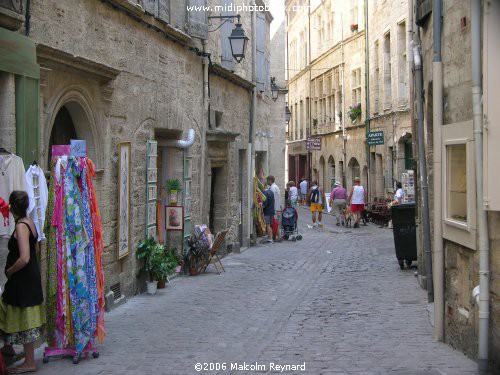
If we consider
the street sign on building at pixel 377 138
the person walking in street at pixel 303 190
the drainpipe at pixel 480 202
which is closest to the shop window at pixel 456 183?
the drainpipe at pixel 480 202

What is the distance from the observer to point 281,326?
8.62m

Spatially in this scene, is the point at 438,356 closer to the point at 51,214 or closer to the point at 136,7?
the point at 51,214

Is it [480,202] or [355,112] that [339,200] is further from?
[480,202]

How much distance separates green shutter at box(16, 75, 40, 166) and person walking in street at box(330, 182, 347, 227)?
18.7 metres

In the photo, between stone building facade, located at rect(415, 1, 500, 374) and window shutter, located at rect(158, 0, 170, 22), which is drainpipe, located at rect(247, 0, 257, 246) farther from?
stone building facade, located at rect(415, 1, 500, 374)

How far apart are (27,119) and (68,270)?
4.84 ft

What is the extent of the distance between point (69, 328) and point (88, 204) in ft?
3.64

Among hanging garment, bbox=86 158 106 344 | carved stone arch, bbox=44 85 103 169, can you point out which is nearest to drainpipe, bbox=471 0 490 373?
hanging garment, bbox=86 158 106 344

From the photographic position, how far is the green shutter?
7020 millimetres

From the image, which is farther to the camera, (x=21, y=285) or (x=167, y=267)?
(x=167, y=267)

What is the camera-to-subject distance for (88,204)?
23.0ft

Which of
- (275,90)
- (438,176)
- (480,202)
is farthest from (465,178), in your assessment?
(275,90)

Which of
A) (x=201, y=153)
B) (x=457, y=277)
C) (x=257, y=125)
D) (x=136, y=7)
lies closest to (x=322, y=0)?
(x=257, y=125)

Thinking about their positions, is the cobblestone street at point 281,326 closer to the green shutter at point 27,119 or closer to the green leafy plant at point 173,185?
the green leafy plant at point 173,185
